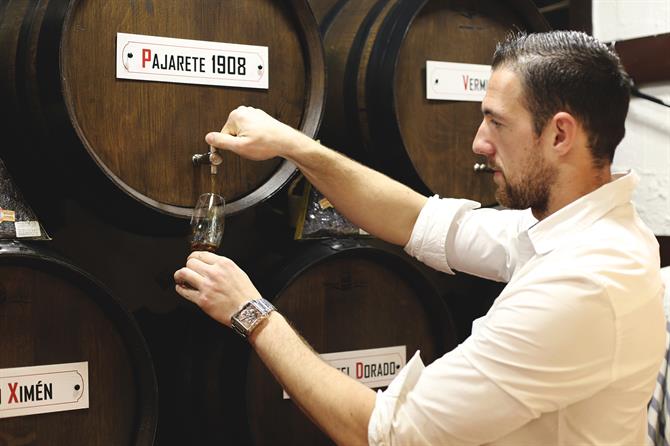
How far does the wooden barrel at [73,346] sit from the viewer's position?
1449 mm

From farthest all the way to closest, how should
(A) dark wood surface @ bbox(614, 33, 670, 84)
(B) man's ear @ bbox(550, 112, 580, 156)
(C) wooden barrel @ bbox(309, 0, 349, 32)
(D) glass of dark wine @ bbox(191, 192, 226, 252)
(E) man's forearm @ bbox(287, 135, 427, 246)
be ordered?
(A) dark wood surface @ bbox(614, 33, 670, 84) < (C) wooden barrel @ bbox(309, 0, 349, 32) < (E) man's forearm @ bbox(287, 135, 427, 246) < (D) glass of dark wine @ bbox(191, 192, 226, 252) < (B) man's ear @ bbox(550, 112, 580, 156)

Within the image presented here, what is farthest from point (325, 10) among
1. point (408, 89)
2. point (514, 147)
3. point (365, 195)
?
point (514, 147)

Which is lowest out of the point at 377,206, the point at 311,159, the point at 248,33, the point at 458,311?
the point at 458,311

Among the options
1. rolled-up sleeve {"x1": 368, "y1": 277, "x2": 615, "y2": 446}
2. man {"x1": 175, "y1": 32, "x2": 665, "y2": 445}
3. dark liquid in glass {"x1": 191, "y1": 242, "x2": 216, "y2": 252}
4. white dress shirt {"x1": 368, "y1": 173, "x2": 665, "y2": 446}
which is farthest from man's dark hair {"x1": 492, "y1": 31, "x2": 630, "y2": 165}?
dark liquid in glass {"x1": 191, "y1": 242, "x2": 216, "y2": 252}

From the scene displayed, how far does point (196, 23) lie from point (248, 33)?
12 cm

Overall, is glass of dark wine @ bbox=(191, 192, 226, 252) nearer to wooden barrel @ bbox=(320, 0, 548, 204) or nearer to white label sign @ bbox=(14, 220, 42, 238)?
white label sign @ bbox=(14, 220, 42, 238)

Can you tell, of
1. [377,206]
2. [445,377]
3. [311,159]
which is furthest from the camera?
[377,206]

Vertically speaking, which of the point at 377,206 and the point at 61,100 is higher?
the point at 61,100

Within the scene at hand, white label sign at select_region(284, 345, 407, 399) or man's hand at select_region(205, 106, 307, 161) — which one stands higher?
man's hand at select_region(205, 106, 307, 161)

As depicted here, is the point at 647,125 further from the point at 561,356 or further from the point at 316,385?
the point at 316,385

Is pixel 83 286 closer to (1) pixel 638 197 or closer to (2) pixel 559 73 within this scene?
(2) pixel 559 73

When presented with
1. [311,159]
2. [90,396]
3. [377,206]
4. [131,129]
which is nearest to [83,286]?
[90,396]

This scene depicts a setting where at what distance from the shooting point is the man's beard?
4.84ft

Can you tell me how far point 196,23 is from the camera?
5.26ft
